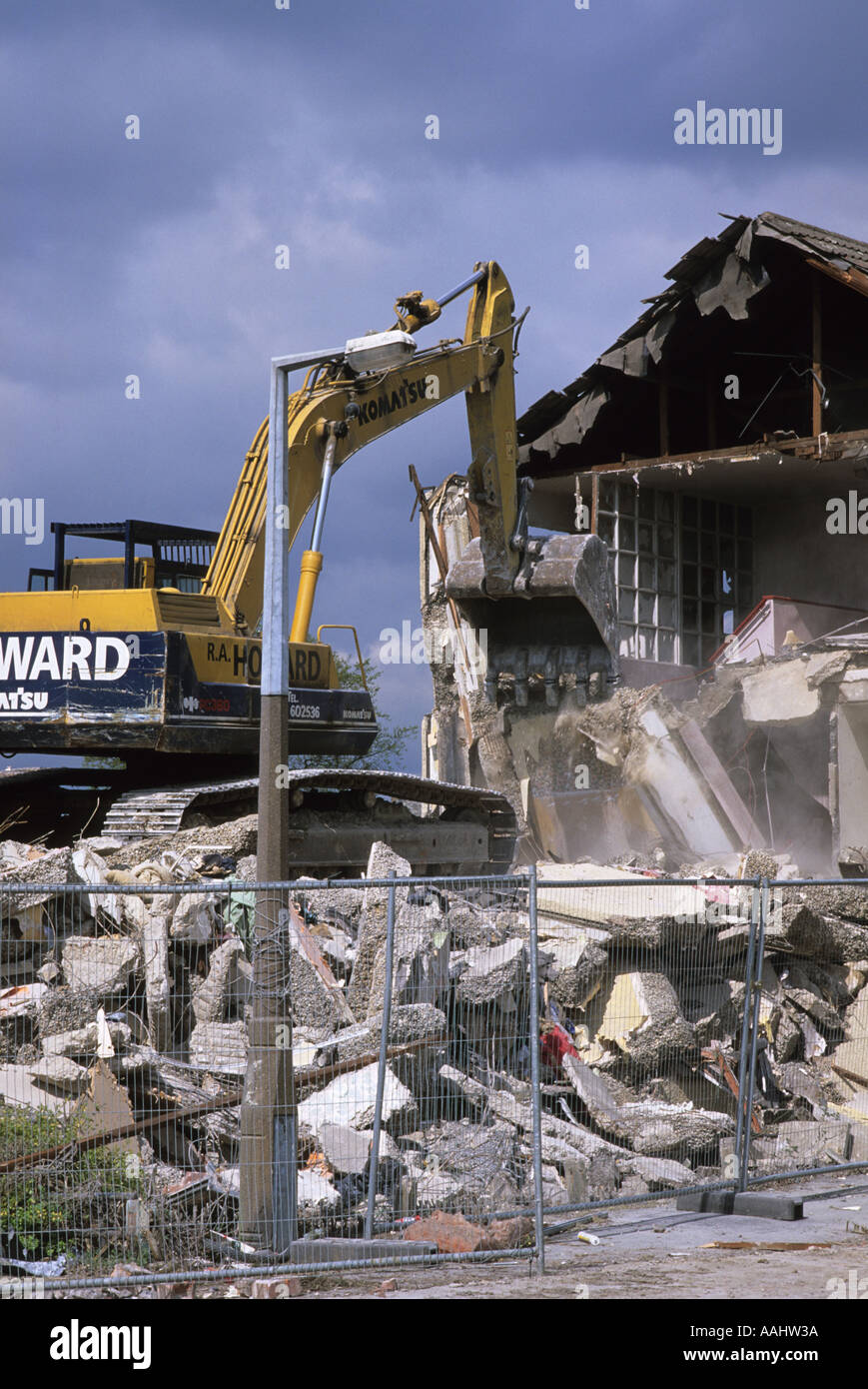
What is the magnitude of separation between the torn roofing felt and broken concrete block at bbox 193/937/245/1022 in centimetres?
1350

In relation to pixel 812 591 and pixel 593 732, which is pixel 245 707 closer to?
pixel 593 732

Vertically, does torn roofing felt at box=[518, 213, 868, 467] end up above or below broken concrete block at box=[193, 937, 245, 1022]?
above

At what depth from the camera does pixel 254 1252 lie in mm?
6996

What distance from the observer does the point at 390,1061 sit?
858cm

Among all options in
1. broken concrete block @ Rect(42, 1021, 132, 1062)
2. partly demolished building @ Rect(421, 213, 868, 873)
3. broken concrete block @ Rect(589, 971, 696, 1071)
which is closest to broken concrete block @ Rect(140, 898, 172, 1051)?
broken concrete block @ Rect(42, 1021, 132, 1062)

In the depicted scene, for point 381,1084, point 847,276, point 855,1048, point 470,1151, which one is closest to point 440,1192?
point 470,1151

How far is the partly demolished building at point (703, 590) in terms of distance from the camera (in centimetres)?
1812

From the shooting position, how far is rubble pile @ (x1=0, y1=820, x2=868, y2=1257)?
7.96 meters

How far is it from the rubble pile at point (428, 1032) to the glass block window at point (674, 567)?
10587 mm

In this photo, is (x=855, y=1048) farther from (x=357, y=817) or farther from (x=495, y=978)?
(x=357, y=817)

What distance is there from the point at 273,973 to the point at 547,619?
1052 cm

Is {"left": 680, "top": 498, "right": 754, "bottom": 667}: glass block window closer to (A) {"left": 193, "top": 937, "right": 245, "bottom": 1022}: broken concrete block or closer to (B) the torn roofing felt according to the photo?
(B) the torn roofing felt

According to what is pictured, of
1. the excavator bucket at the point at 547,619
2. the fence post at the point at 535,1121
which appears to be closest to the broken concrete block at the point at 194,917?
the fence post at the point at 535,1121

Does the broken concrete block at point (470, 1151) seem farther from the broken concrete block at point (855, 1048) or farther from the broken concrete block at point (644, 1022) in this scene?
the broken concrete block at point (855, 1048)
